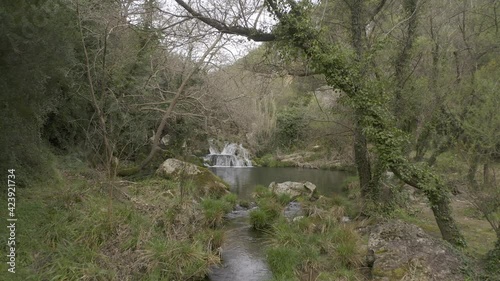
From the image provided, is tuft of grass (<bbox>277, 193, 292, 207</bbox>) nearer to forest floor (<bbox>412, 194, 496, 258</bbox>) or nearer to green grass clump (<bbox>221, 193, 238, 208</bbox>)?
green grass clump (<bbox>221, 193, 238, 208</bbox>)

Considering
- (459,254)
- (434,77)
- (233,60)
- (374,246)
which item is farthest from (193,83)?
(459,254)

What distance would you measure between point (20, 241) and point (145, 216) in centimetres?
224

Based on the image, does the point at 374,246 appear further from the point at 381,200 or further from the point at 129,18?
the point at 129,18

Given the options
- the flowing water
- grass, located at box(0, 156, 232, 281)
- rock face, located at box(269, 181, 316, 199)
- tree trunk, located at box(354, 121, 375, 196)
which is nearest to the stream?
the flowing water

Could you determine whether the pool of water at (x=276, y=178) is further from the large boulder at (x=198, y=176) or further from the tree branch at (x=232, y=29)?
the tree branch at (x=232, y=29)

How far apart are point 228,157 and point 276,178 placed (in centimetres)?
557

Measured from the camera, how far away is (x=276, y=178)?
18.3 metres

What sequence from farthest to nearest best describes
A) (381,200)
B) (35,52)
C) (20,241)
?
(381,200)
(35,52)
(20,241)

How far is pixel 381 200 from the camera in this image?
31.3 feet

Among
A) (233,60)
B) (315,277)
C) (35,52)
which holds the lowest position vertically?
(315,277)

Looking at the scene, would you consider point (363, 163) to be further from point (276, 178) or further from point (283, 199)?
point (276, 178)

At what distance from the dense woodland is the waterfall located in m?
7.13

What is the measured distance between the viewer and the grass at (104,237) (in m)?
5.19

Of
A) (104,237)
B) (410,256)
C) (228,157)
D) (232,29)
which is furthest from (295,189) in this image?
(228,157)
